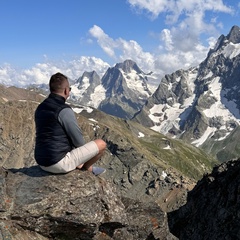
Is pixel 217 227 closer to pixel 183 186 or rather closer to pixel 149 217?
pixel 149 217

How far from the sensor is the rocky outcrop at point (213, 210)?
115 feet

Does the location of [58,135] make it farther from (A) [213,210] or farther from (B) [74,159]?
(A) [213,210]

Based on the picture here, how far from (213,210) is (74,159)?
2930 centimetres

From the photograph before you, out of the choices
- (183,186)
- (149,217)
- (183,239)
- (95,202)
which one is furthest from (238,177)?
(183,186)

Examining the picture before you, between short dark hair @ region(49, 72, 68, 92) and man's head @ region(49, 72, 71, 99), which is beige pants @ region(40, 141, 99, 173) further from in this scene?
short dark hair @ region(49, 72, 68, 92)

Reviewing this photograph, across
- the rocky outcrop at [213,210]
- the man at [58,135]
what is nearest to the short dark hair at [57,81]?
the man at [58,135]

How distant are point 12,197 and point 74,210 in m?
2.74

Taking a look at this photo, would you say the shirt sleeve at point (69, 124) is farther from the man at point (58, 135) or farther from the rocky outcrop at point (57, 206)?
the rocky outcrop at point (57, 206)

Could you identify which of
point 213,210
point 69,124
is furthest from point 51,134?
point 213,210

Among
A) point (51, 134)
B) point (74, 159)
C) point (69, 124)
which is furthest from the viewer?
point (74, 159)

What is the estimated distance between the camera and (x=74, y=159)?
597 inches

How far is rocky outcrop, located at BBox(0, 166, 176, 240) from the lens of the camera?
1416cm

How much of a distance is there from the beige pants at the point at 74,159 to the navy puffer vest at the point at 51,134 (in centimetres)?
23

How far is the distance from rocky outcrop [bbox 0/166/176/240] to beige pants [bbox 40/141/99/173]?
0.47 metres
